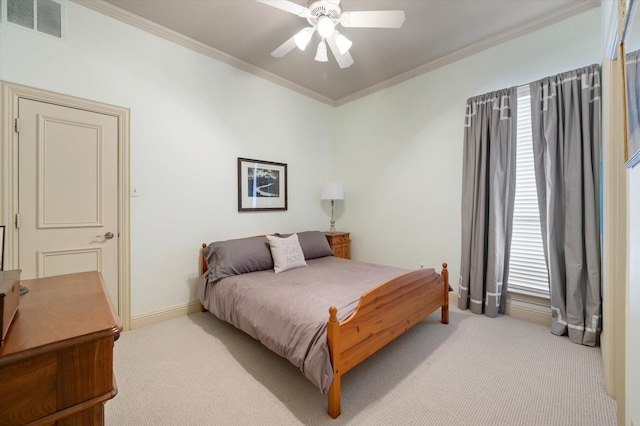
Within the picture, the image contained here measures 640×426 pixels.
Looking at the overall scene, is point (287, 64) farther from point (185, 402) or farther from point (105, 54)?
point (185, 402)

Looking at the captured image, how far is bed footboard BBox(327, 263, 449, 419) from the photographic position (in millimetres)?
1521

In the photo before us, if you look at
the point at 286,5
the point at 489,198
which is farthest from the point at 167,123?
the point at 489,198

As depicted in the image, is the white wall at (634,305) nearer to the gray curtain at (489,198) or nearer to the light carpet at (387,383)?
the light carpet at (387,383)

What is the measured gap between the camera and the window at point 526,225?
104 inches

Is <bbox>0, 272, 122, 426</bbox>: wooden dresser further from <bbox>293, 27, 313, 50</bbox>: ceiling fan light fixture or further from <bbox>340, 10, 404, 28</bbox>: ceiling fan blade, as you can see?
<bbox>340, 10, 404, 28</bbox>: ceiling fan blade

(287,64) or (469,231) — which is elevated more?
(287,64)

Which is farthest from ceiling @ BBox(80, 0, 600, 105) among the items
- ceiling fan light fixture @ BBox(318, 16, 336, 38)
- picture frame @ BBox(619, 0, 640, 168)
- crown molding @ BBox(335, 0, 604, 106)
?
picture frame @ BBox(619, 0, 640, 168)

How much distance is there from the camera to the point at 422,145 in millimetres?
3428

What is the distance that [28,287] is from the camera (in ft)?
3.48

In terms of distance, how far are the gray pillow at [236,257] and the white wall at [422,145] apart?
69.7 inches

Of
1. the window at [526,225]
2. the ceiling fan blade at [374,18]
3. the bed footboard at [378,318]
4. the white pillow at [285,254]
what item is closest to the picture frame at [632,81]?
the ceiling fan blade at [374,18]

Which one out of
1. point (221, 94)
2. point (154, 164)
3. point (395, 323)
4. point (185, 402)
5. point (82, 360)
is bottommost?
point (185, 402)

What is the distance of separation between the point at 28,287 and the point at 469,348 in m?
2.77

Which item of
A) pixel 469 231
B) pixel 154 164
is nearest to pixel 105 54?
pixel 154 164
